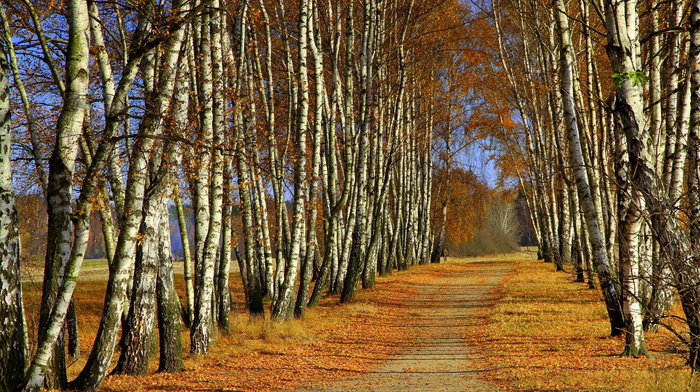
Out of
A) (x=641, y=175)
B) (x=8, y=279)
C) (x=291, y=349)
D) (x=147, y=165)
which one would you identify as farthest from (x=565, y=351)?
(x=8, y=279)

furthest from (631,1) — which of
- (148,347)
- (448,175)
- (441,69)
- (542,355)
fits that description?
(448,175)

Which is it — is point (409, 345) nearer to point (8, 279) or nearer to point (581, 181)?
point (581, 181)

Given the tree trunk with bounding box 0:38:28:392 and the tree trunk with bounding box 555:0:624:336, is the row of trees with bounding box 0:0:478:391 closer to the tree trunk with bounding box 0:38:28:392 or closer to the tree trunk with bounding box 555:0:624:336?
the tree trunk with bounding box 0:38:28:392

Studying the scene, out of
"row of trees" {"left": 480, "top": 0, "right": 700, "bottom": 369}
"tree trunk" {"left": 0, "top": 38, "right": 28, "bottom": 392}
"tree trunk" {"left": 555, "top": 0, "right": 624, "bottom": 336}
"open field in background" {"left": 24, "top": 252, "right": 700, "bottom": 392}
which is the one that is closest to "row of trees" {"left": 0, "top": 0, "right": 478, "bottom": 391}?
"tree trunk" {"left": 0, "top": 38, "right": 28, "bottom": 392}

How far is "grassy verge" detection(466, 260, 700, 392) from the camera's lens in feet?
22.3

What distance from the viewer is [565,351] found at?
31.1 feet

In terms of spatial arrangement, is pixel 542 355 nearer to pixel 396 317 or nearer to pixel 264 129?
pixel 396 317

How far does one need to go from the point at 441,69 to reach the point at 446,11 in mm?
6362

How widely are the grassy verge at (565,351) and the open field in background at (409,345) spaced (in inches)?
0.5

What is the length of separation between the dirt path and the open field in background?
30 centimetres

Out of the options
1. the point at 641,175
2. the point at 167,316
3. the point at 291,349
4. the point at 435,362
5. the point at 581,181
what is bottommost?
the point at 435,362

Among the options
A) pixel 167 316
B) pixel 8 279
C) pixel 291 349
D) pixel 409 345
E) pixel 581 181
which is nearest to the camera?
pixel 8 279

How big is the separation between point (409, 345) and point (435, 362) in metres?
1.75

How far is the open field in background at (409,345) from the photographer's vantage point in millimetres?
7355
